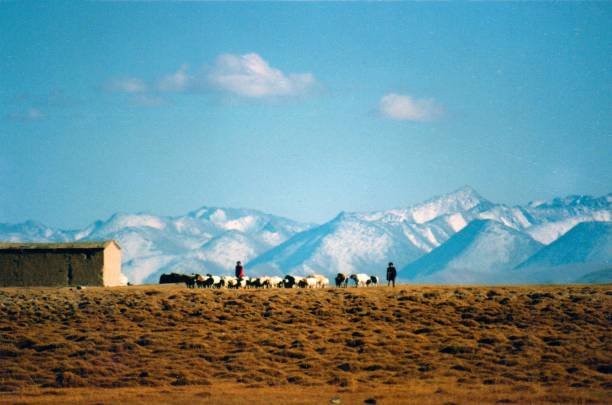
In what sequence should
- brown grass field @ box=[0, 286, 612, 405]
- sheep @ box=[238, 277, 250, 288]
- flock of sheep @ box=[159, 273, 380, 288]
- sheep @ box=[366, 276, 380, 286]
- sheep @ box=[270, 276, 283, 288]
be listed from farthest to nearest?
1. sheep @ box=[366, 276, 380, 286]
2. sheep @ box=[270, 276, 283, 288]
3. flock of sheep @ box=[159, 273, 380, 288]
4. sheep @ box=[238, 277, 250, 288]
5. brown grass field @ box=[0, 286, 612, 405]

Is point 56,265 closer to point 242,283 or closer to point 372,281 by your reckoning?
point 242,283

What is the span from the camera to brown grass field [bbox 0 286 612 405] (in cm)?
4441

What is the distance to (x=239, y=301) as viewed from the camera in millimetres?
63844

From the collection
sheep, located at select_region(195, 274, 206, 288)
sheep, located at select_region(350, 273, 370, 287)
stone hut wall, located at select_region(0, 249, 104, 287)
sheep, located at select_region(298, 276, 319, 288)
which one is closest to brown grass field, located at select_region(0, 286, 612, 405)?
sheep, located at select_region(298, 276, 319, 288)

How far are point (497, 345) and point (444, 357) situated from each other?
410 cm

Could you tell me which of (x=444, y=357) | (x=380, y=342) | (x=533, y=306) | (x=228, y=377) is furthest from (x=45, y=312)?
(x=533, y=306)

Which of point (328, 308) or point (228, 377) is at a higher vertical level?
point (328, 308)

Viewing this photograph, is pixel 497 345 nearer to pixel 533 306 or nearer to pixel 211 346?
pixel 533 306

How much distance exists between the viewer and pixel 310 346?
53.3 metres

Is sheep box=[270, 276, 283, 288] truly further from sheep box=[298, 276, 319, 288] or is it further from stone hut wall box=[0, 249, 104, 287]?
stone hut wall box=[0, 249, 104, 287]

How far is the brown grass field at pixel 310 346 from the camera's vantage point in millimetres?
44406

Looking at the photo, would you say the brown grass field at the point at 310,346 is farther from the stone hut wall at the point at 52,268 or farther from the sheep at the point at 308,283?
the stone hut wall at the point at 52,268

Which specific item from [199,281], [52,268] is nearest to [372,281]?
[199,281]

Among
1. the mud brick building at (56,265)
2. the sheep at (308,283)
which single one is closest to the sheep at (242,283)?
the sheep at (308,283)
